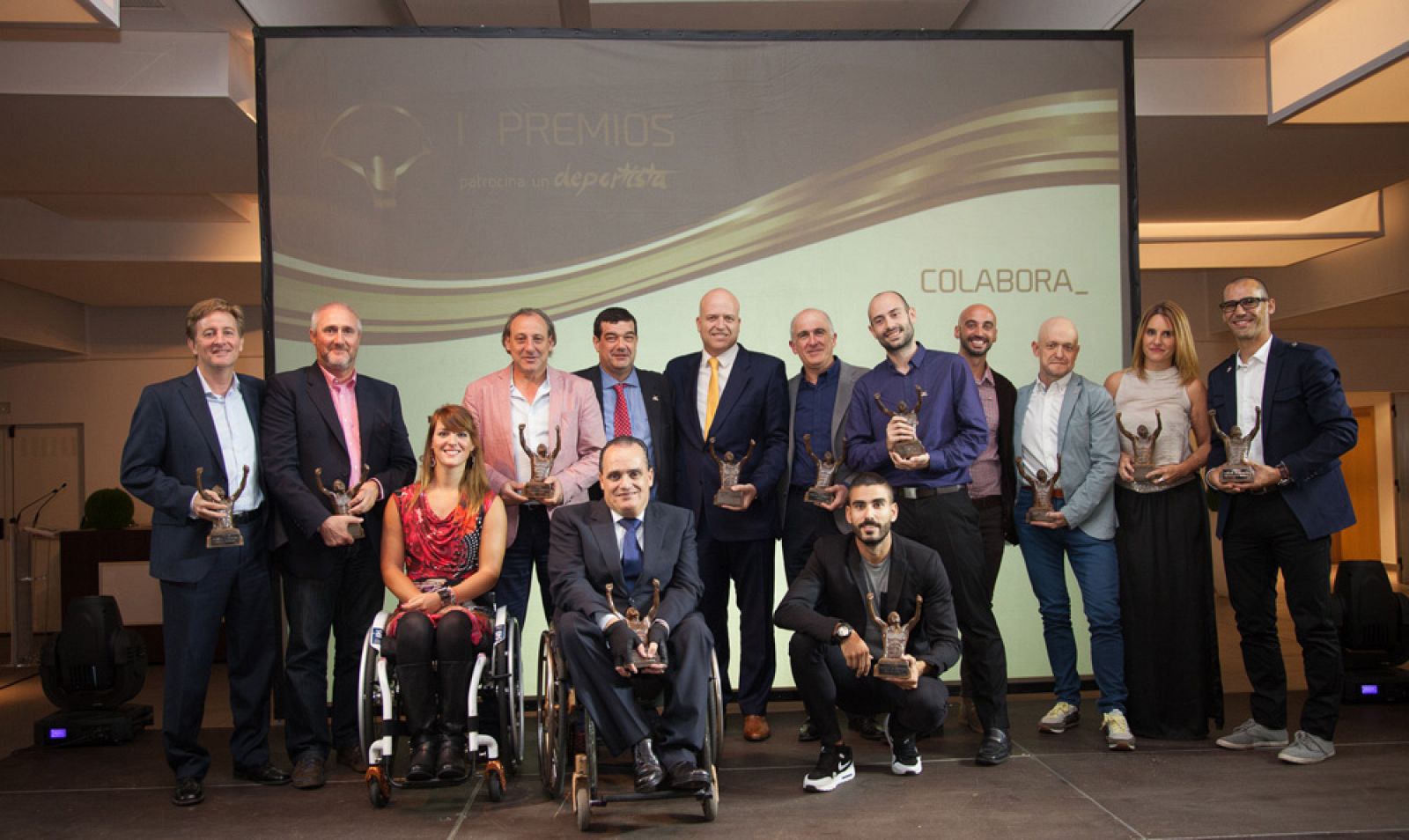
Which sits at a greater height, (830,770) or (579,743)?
(579,743)

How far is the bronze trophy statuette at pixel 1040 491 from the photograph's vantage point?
4426 millimetres

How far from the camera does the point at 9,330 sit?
9.84 meters

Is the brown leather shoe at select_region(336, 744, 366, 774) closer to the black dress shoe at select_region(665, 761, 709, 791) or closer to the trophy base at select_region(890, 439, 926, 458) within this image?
the black dress shoe at select_region(665, 761, 709, 791)

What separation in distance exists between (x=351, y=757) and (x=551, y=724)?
1.12 m

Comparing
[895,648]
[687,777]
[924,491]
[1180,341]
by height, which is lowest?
[687,777]

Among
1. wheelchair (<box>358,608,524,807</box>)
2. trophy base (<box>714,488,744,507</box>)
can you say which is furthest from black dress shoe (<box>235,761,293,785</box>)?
trophy base (<box>714,488,744,507</box>)

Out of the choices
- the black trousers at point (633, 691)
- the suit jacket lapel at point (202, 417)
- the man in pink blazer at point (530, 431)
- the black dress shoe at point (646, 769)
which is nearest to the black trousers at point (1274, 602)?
the black trousers at point (633, 691)

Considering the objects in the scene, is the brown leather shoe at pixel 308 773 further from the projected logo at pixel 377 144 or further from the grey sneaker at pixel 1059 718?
the grey sneaker at pixel 1059 718

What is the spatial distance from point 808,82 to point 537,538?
8.43 feet

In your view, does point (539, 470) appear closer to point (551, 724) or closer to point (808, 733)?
point (551, 724)

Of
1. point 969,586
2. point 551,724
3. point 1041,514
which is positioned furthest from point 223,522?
point 1041,514

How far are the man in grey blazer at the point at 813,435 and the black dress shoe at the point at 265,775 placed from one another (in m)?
1.93

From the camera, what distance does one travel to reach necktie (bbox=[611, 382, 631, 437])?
15.3 ft

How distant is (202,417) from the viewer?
4055 mm
